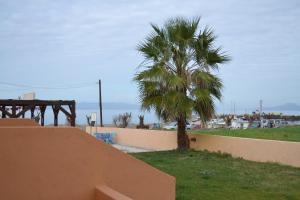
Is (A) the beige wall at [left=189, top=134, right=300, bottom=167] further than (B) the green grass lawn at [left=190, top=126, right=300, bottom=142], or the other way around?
(B) the green grass lawn at [left=190, top=126, right=300, bottom=142]

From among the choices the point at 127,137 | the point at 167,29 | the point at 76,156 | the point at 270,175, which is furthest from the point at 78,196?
the point at 127,137

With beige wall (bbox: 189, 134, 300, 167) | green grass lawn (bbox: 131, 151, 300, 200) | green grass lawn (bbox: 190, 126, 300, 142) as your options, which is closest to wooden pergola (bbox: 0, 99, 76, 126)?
green grass lawn (bbox: 131, 151, 300, 200)

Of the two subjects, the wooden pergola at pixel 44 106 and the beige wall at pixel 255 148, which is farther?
the wooden pergola at pixel 44 106

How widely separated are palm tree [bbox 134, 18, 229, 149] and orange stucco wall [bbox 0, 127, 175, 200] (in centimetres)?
1070

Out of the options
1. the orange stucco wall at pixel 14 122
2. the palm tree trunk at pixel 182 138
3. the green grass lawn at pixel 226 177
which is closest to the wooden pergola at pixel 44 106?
the green grass lawn at pixel 226 177

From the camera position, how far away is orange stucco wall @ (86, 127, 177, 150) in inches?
782

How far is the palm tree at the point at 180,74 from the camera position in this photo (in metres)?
16.7

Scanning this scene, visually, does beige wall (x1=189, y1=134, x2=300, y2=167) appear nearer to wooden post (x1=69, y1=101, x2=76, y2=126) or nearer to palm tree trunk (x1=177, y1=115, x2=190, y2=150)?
palm tree trunk (x1=177, y1=115, x2=190, y2=150)

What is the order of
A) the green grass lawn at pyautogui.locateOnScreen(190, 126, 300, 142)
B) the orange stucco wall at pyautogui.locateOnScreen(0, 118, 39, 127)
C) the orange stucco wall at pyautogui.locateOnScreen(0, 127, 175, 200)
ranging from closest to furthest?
the orange stucco wall at pyautogui.locateOnScreen(0, 127, 175, 200), the orange stucco wall at pyautogui.locateOnScreen(0, 118, 39, 127), the green grass lawn at pyautogui.locateOnScreen(190, 126, 300, 142)

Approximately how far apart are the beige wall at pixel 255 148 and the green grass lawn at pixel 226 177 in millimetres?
444

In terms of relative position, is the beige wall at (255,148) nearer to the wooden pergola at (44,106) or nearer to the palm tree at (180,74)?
the palm tree at (180,74)

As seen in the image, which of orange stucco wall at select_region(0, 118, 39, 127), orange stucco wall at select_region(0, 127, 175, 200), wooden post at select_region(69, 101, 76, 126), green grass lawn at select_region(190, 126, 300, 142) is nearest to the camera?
orange stucco wall at select_region(0, 127, 175, 200)

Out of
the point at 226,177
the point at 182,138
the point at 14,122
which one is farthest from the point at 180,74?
the point at 14,122

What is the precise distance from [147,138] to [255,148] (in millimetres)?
8019
